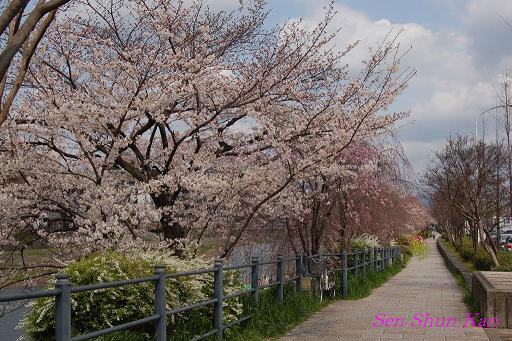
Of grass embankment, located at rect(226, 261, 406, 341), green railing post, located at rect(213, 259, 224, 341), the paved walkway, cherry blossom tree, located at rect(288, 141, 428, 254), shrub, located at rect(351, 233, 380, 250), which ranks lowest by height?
the paved walkway

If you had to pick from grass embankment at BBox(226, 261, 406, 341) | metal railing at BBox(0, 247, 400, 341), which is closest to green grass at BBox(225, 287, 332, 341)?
grass embankment at BBox(226, 261, 406, 341)

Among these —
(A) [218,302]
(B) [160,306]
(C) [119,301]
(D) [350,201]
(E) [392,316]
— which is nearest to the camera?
(B) [160,306]

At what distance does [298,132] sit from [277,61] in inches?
51.4

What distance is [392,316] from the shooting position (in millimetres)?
12016

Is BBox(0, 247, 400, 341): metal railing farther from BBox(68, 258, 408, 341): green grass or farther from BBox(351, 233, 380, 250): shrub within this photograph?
BBox(351, 233, 380, 250): shrub

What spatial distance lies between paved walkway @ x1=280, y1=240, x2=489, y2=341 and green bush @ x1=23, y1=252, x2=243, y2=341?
200 centimetres

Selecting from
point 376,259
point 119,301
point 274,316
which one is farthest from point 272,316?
point 376,259

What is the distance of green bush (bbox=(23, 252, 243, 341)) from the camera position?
684 cm

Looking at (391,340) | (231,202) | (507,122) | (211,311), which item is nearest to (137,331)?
(211,311)

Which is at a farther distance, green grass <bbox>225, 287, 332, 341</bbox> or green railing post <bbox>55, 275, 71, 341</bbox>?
green grass <bbox>225, 287, 332, 341</bbox>

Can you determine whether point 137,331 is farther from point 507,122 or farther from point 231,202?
point 507,122

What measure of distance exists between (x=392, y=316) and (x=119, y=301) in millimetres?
6404

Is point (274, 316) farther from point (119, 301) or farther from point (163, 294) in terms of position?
A: point (163, 294)

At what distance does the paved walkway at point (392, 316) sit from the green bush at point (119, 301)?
200 cm
